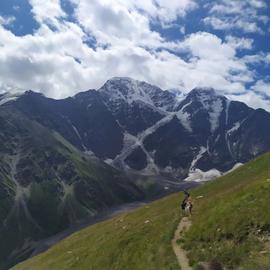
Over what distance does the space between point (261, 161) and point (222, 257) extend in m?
47.2

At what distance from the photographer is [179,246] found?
139ft

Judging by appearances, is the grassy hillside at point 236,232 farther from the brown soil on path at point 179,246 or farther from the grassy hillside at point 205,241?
the brown soil on path at point 179,246

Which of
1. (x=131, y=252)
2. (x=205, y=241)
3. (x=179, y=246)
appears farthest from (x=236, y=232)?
(x=131, y=252)

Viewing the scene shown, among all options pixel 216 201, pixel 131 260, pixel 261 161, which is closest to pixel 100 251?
pixel 131 260

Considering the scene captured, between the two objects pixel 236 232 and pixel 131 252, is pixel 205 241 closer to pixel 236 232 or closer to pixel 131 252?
pixel 236 232

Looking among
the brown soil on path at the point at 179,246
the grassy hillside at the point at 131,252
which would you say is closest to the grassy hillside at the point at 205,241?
the grassy hillside at the point at 131,252

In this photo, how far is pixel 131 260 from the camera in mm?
45625

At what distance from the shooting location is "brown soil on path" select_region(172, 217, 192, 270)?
125 feet

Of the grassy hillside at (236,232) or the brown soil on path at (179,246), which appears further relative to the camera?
the brown soil on path at (179,246)

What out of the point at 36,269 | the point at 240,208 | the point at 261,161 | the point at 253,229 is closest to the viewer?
the point at 253,229

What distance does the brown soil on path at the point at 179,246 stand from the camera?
3809 cm

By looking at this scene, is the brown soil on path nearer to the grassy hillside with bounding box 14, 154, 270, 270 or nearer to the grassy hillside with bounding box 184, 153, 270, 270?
the grassy hillside with bounding box 14, 154, 270, 270

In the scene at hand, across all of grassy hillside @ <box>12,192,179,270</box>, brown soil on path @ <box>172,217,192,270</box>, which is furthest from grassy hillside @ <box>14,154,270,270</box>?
brown soil on path @ <box>172,217,192,270</box>

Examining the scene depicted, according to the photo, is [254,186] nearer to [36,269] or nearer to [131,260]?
[131,260]
